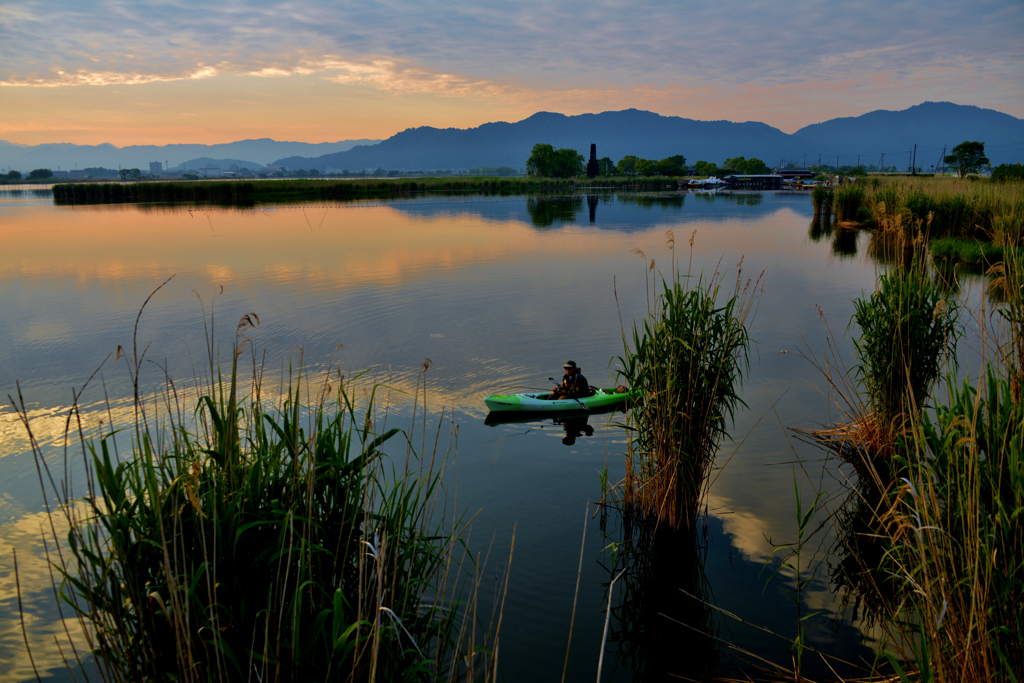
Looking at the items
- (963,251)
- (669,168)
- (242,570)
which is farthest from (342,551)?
(669,168)

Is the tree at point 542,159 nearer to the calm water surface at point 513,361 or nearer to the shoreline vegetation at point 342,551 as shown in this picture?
the calm water surface at point 513,361

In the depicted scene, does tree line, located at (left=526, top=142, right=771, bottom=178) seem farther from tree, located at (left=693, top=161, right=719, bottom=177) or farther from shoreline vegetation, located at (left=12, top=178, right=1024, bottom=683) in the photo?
shoreline vegetation, located at (left=12, top=178, right=1024, bottom=683)

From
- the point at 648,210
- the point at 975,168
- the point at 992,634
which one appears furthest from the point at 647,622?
the point at 975,168

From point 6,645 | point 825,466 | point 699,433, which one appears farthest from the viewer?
point 825,466

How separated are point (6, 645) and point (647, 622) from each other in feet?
18.7

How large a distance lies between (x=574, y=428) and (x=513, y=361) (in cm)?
332

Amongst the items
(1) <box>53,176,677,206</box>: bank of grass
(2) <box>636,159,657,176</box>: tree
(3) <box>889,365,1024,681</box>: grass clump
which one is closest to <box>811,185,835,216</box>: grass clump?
(3) <box>889,365,1024,681</box>: grass clump

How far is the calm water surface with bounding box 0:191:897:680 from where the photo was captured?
5.58 metres

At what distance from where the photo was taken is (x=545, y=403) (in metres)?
10.1

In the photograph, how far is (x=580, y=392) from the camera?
33.8 feet

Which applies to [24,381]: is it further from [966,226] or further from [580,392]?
[966,226]

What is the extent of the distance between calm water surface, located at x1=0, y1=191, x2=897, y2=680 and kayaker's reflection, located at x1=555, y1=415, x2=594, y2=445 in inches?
3.5

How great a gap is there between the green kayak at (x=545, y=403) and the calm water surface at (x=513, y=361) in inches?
12.5

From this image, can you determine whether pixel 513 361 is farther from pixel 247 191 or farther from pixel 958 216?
pixel 247 191
